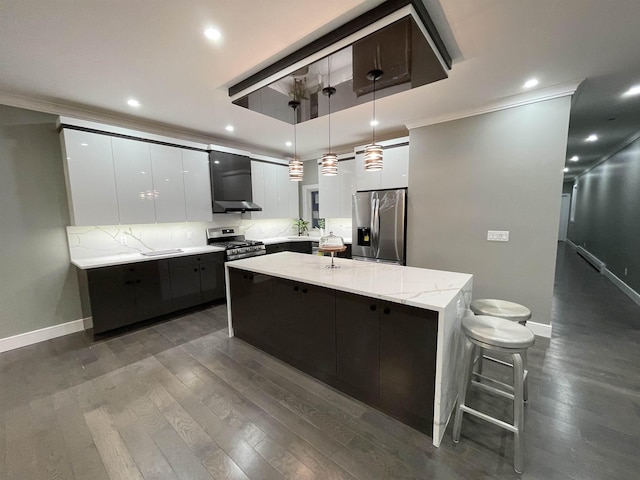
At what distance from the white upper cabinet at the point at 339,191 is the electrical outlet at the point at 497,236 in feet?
7.63

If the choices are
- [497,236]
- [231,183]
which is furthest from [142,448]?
[497,236]

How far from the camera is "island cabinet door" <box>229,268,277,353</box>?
2.59m

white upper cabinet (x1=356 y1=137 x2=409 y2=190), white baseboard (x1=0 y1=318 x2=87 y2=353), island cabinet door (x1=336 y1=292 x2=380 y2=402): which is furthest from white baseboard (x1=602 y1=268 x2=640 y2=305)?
white baseboard (x1=0 y1=318 x2=87 y2=353)

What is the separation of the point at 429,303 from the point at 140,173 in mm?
3932

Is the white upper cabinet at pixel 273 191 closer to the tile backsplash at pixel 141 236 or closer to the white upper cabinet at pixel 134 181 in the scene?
the tile backsplash at pixel 141 236

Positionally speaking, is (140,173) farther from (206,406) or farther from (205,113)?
(206,406)

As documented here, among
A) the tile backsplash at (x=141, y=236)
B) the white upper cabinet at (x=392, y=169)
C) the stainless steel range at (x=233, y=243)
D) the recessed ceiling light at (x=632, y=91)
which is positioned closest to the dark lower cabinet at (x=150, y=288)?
the stainless steel range at (x=233, y=243)

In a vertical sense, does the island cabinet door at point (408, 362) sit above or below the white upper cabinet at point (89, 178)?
below

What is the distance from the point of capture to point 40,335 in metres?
3.08

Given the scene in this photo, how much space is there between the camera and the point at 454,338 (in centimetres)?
177

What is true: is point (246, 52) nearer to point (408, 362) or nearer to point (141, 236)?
point (408, 362)

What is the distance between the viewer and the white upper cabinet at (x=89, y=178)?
2980 mm

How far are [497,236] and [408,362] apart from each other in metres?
2.43

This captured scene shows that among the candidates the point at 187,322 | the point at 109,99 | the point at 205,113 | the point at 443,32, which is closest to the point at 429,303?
the point at 443,32
